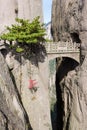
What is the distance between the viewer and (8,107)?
22.5 m

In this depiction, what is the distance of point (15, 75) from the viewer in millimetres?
27922

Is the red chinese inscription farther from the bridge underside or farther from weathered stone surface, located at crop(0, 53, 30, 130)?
weathered stone surface, located at crop(0, 53, 30, 130)

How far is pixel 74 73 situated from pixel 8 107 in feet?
32.7

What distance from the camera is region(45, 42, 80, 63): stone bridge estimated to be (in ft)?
95.2

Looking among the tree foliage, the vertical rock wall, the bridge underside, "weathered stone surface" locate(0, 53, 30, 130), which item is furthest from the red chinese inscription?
"weathered stone surface" locate(0, 53, 30, 130)

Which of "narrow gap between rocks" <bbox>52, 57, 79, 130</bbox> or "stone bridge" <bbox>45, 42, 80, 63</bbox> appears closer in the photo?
"stone bridge" <bbox>45, 42, 80, 63</bbox>

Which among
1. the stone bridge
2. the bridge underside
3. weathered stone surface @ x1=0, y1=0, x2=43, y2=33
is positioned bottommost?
the bridge underside

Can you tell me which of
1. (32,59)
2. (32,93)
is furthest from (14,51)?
(32,93)

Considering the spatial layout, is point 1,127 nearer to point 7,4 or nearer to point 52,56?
point 52,56

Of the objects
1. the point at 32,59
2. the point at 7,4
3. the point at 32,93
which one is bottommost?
the point at 32,93

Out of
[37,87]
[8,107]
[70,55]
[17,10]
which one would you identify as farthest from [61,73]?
[8,107]

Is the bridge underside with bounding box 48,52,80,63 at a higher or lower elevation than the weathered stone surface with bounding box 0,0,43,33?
lower

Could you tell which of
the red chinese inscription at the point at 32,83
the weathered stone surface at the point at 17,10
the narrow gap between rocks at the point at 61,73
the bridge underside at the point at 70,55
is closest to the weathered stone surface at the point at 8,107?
the red chinese inscription at the point at 32,83

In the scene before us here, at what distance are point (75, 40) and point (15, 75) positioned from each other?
22.4 feet
